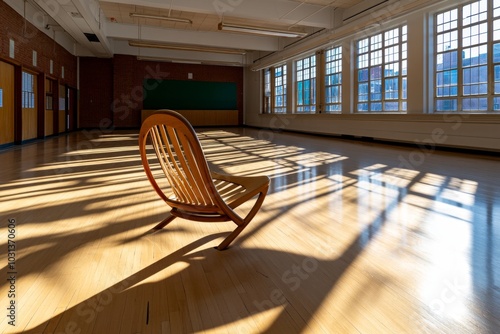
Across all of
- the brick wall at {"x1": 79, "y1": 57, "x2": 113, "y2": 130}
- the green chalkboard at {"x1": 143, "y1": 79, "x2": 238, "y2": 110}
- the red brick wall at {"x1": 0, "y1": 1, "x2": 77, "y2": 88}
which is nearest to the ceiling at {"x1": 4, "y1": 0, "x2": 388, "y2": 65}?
the red brick wall at {"x1": 0, "y1": 1, "x2": 77, "y2": 88}

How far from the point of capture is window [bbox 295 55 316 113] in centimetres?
1588

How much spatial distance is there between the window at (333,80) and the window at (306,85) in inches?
46.9

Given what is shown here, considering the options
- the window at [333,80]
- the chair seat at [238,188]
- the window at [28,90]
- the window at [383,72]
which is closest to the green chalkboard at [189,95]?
the window at [28,90]

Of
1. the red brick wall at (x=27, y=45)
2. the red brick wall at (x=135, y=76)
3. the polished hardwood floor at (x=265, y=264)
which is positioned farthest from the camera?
the red brick wall at (x=135, y=76)

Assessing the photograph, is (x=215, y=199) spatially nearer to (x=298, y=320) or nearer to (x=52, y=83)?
(x=298, y=320)

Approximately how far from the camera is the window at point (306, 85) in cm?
1588

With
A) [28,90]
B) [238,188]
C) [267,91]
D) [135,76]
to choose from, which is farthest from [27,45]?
[267,91]

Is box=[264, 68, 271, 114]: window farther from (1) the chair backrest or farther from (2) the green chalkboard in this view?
(1) the chair backrest

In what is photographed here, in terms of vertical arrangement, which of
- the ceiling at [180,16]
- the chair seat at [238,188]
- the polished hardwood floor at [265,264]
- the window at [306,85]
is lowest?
the polished hardwood floor at [265,264]

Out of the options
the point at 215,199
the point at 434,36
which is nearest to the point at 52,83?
the point at 434,36

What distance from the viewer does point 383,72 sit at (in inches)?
454

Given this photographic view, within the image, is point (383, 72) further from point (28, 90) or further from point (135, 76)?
point (135, 76)

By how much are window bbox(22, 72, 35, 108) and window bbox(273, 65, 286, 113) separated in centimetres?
1097

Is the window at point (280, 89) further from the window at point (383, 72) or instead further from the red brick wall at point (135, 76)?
the window at point (383, 72)
